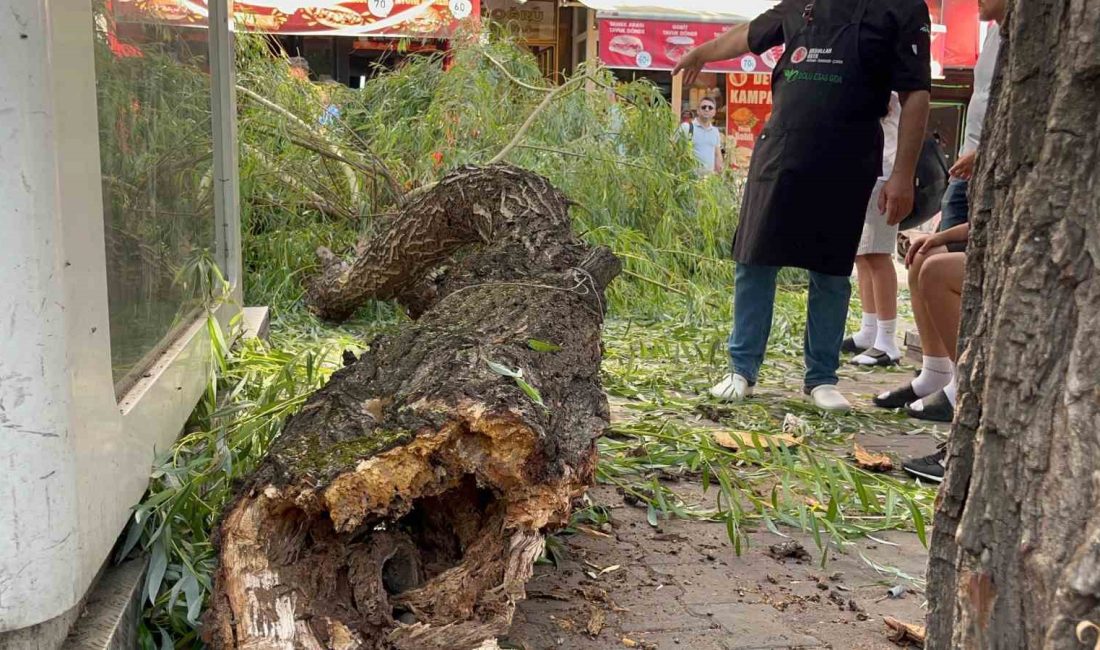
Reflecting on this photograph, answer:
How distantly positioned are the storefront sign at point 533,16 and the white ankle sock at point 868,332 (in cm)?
957

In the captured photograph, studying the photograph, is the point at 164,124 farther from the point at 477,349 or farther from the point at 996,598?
the point at 996,598

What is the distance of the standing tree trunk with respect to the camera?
116cm

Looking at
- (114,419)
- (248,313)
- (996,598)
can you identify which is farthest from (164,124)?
(996,598)

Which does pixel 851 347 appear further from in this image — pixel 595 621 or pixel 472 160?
pixel 595 621

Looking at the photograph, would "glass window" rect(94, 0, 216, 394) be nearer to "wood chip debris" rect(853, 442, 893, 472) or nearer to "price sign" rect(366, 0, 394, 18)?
"wood chip debris" rect(853, 442, 893, 472)

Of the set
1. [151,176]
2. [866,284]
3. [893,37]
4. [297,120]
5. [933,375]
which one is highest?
[893,37]

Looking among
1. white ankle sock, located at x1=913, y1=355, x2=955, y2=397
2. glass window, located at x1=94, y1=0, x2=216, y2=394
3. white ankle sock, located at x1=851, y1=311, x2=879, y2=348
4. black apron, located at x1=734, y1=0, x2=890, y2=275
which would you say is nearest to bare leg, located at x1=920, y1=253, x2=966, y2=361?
white ankle sock, located at x1=913, y1=355, x2=955, y2=397

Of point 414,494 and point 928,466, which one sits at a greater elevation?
point 414,494

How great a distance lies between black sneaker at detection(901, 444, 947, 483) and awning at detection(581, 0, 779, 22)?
31.3 ft

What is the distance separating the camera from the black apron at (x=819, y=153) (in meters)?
4.23

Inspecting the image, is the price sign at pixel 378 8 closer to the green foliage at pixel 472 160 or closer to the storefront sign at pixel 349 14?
the storefront sign at pixel 349 14

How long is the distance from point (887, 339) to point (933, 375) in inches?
56.8

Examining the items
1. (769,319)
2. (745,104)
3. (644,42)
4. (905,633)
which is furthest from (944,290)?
(745,104)

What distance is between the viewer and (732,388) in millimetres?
4527
